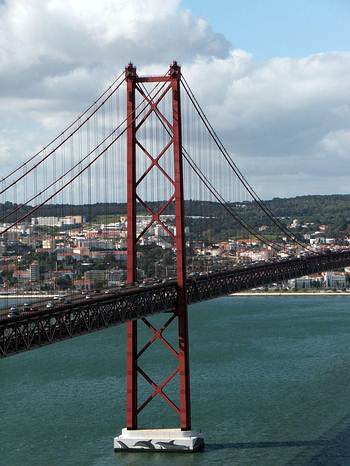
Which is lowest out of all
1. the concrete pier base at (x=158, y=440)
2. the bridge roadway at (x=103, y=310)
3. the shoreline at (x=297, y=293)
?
the concrete pier base at (x=158, y=440)

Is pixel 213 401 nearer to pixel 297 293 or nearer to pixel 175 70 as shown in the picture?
pixel 175 70

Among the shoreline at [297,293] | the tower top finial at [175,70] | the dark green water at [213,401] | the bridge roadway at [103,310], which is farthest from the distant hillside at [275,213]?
the tower top finial at [175,70]

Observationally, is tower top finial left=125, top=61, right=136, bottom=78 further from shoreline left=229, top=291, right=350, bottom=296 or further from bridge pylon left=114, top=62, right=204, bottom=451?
shoreline left=229, top=291, right=350, bottom=296

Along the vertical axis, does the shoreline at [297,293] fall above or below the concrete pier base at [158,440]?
above

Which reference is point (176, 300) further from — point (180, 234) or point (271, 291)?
point (271, 291)

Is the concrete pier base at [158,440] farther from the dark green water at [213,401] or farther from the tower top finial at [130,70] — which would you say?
the tower top finial at [130,70]

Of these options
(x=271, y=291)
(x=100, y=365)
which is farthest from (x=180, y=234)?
(x=271, y=291)
